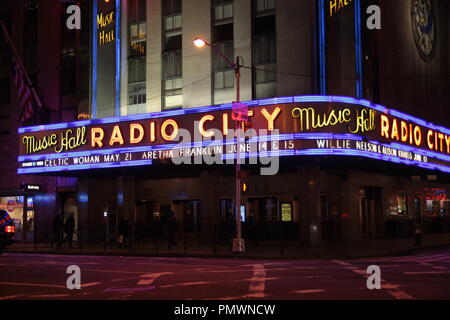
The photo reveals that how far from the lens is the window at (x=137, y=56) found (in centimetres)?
3725

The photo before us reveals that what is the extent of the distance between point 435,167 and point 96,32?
77.3 ft

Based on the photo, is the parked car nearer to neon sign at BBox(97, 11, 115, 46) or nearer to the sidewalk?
the sidewalk

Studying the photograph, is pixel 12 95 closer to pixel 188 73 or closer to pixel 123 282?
pixel 188 73

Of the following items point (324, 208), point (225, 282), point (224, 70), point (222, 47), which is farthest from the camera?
point (324, 208)

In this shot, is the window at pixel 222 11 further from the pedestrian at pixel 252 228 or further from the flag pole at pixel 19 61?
the flag pole at pixel 19 61

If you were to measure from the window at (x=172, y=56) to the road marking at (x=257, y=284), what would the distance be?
18.9 m

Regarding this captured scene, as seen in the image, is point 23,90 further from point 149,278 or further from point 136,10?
point 149,278

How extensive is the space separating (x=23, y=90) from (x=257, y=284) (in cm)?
2956

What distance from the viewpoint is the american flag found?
39031 millimetres

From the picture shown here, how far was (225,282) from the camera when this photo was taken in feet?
50.3

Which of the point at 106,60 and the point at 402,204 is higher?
the point at 106,60

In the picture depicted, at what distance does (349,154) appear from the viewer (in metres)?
28.5

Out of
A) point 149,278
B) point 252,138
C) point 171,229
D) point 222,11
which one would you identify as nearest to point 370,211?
point 252,138

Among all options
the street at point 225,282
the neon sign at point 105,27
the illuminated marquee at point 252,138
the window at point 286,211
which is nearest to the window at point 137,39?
the neon sign at point 105,27
